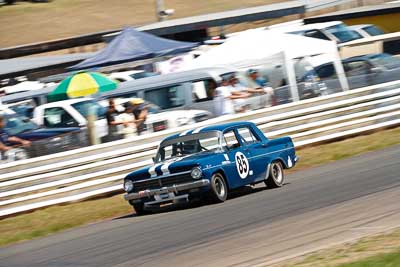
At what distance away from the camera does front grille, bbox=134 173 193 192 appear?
1334 cm

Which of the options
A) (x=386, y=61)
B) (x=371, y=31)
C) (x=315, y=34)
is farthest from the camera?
(x=371, y=31)

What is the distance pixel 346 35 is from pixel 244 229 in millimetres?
20791

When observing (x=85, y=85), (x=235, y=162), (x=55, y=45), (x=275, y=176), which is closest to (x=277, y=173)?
(x=275, y=176)

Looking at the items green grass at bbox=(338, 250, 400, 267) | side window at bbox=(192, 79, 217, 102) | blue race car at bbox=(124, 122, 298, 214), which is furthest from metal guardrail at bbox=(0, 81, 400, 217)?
green grass at bbox=(338, 250, 400, 267)

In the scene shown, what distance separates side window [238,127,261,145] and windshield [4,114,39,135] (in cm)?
467

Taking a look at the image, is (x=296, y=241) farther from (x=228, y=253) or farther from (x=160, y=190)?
(x=160, y=190)

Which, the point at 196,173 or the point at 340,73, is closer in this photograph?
the point at 196,173

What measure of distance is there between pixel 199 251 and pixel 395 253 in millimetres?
2431

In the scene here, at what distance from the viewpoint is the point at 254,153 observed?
14.3 metres

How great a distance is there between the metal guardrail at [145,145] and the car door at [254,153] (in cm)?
282

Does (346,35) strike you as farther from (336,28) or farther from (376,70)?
→ (376,70)

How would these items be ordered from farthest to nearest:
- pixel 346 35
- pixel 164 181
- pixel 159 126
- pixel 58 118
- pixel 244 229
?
pixel 346 35, pixel 58 118, pixel 159 126, pixel 164 181, pixel 244 229

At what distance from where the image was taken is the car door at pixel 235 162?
13711 mm

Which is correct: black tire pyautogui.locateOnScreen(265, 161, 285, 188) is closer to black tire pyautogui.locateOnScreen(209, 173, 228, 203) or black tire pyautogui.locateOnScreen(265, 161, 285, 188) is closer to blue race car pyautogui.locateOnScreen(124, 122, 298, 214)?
blue race car pyautogui.locateOnScreen(124, 122, 298, 214)
